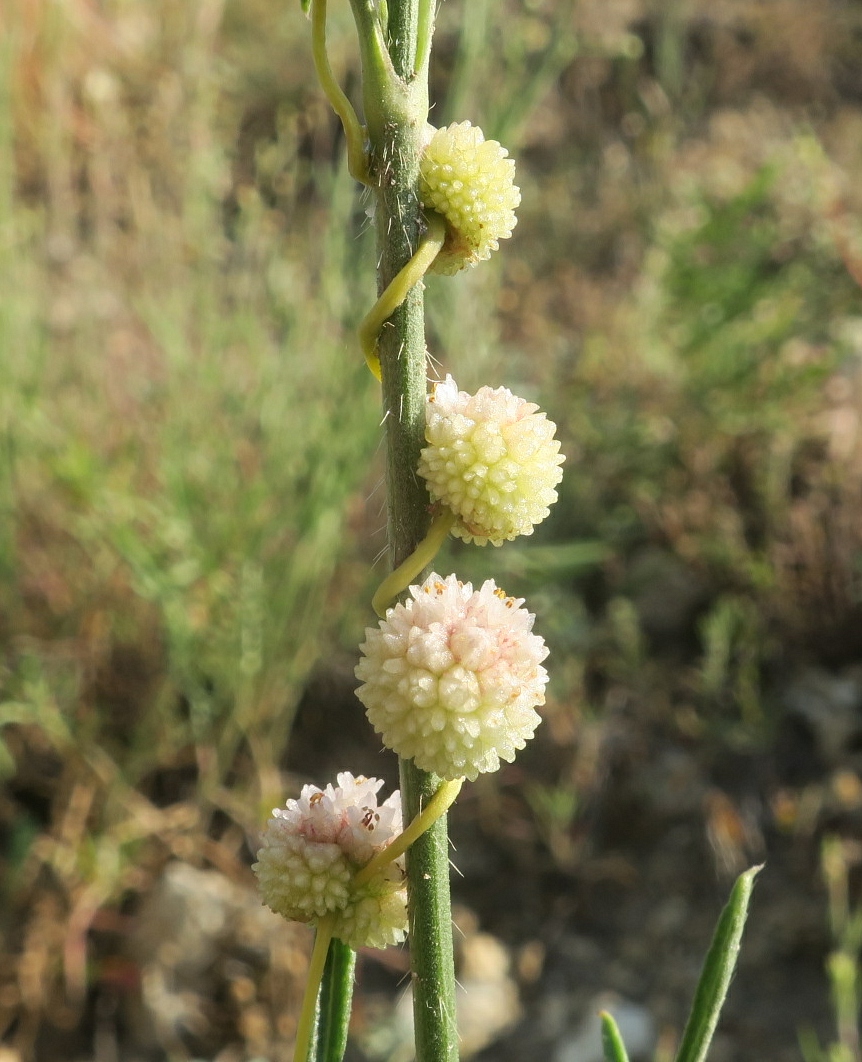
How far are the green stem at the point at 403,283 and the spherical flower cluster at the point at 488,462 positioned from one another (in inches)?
2.0

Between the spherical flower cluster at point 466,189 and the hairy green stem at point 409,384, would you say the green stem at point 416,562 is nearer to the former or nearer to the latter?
the hairy green stem at point 409,384

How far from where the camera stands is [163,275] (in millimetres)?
2674

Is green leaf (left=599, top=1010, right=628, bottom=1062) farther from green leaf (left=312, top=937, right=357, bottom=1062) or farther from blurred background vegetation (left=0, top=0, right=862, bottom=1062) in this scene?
blurred background vegetation (left=0, top=0, right=862, bottom=1062)

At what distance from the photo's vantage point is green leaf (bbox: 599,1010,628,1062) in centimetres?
71

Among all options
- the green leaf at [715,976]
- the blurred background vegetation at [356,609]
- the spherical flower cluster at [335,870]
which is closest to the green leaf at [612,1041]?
the green leaf at [715,976]

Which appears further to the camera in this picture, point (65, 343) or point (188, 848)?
point (65, 343)

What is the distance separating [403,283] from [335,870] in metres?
0.33

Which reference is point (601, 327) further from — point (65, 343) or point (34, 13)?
point (34, 13)

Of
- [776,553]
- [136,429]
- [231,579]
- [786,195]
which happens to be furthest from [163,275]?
[786,195]

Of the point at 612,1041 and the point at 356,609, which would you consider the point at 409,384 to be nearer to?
the point at 612,1041

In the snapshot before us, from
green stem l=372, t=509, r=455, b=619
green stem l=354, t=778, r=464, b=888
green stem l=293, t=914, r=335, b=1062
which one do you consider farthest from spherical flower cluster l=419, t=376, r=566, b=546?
green stem l=293, t=914, r=335, b=1062

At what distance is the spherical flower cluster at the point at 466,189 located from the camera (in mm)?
616

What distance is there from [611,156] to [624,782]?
2.44 metres

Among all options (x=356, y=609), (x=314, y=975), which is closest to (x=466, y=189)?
(x=314, y=975)
